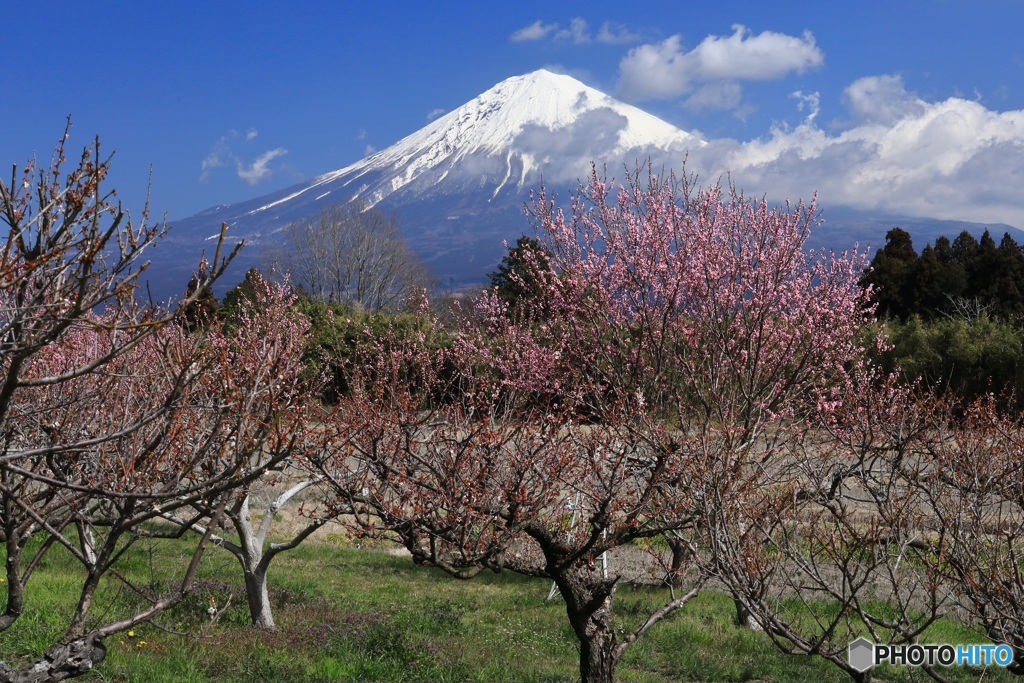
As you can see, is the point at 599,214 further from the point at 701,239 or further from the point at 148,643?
the point at 148,643

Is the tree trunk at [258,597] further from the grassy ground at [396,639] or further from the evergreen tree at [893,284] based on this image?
the evergreen tree at [893,284]

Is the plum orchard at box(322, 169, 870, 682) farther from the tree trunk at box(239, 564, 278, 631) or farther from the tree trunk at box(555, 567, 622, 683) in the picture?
the tree trunk at box(239, 564, 278, 631)

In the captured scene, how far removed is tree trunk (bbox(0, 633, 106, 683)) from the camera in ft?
13.5

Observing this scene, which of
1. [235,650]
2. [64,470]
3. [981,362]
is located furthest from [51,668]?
[981,362]

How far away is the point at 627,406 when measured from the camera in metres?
10.3

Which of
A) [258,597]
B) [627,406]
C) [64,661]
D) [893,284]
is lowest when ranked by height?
[893,284]

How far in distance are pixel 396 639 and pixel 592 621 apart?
268cm

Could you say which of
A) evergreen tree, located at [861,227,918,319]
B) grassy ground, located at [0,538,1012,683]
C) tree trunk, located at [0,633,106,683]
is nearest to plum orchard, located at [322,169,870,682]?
grassy ground, located at [0,538,1012,683]

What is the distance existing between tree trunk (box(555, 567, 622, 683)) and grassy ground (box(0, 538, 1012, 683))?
3.97ft

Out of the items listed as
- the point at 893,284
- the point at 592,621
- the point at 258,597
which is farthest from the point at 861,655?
the point at 893,284

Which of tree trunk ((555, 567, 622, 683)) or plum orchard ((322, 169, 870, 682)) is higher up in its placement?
plum orchard ((322, 169, 870, 682))

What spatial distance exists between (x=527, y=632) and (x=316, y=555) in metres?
6.16

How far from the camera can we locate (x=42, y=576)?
35.9 ft

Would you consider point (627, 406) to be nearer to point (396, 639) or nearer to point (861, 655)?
point (396, 639)
